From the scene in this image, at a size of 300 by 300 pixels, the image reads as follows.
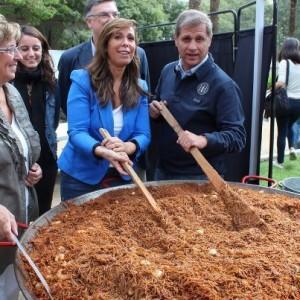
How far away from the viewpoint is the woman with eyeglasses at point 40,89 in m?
3.26

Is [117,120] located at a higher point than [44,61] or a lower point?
lower

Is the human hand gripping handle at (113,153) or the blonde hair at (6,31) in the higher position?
the blonde hair at (6,31)

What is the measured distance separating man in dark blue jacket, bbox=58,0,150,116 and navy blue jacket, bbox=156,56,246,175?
84 cm

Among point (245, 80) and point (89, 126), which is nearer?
point (89, 126)

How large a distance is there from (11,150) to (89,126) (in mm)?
476

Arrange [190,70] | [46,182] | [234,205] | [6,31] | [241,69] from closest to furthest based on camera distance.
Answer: [234,205], [6,31], [190,70], [46,182], [241,69]

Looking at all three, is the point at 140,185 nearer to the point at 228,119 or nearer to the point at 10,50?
the point at 228,119

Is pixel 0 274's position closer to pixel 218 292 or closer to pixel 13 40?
pixel 13 40

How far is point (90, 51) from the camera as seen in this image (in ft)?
11.4

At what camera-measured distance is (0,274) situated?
2.14m

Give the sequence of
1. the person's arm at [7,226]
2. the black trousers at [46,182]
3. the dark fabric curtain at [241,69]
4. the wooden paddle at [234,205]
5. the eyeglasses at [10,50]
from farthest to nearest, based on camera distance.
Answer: the black trousers at [46,182] < the dark fabric curtain at [241,69] < the eyeglasses at [10,50] < the wooden paddle at [234,205] < the person's arm at [7,226]

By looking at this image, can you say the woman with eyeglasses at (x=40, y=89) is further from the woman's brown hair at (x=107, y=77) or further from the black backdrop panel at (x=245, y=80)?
the black backdrop panel at (x=245, y=80)

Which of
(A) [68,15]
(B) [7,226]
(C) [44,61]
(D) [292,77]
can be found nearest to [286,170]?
(D) [292,77]

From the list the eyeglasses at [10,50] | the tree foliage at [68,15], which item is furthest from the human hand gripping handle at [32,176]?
the tree foliage at [68,15]
